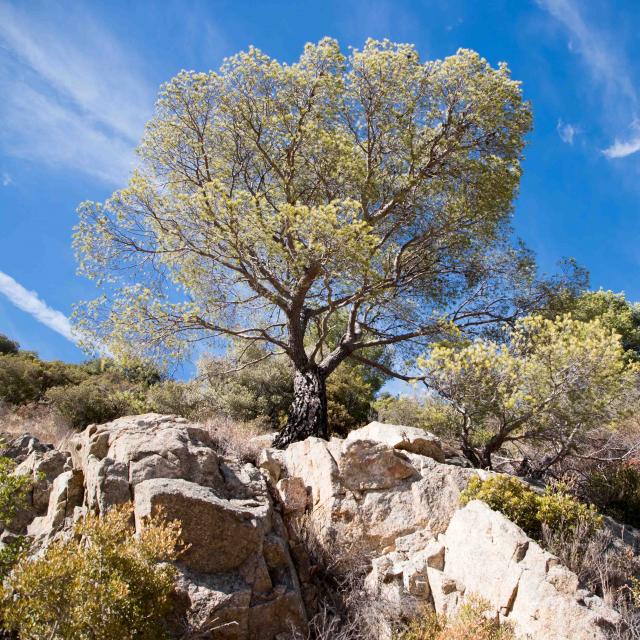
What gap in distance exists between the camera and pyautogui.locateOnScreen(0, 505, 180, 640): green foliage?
4633 millimetres

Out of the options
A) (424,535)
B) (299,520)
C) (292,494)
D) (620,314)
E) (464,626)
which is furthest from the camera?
(620,314)

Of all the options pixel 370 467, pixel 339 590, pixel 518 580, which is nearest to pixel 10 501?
pixel 339 590

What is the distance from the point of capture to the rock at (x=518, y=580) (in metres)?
5.95

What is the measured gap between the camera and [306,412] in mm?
12609

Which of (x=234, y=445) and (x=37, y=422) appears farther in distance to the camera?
(x=37, y=422)

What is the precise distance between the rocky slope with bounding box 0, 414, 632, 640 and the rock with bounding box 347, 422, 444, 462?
26mm

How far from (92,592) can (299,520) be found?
474cm

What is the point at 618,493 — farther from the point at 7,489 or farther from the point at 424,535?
the point at 7,489

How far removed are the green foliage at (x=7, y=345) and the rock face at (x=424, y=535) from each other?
2760 cm

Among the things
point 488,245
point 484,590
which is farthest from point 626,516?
point 488,245

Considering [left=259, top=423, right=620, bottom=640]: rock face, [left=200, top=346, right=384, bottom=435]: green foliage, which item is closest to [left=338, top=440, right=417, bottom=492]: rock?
[left=259, top=423, right=620, bottom=640]: rock face

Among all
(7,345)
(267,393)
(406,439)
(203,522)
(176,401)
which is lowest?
(203,522)

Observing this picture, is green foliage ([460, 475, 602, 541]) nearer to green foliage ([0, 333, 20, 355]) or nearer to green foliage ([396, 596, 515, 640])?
green foliage ([396, 596, 515, 640])

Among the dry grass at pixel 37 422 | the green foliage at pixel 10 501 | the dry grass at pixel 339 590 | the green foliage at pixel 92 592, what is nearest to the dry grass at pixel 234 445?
the dry grass at pixel 339 590
